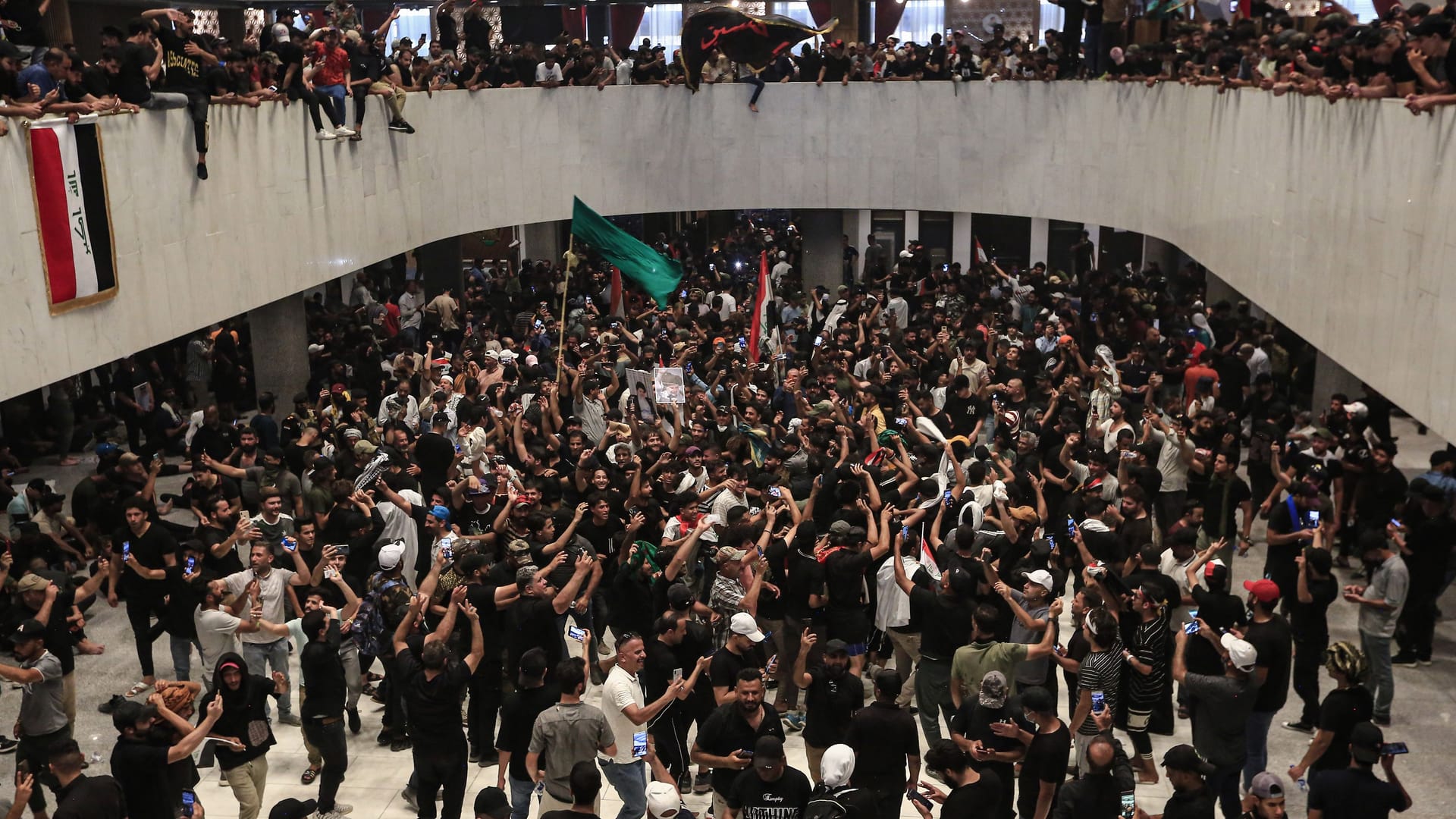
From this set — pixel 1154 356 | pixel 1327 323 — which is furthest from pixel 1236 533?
pixel 1154 356

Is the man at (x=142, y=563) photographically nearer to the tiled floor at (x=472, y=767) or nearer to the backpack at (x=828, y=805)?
the tiled floor at (x=472, y=767)

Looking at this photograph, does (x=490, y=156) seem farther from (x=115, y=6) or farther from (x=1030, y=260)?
(x=1030, y=260)

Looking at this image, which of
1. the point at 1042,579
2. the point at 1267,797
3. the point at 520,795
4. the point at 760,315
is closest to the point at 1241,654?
the point at 1042,579

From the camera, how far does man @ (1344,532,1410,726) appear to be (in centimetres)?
933

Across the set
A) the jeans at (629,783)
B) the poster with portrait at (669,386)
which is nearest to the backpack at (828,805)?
the jeans at (629,783)

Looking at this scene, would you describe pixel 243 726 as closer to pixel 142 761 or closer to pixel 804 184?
pixel 142 761

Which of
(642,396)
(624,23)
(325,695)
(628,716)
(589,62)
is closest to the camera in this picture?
(628,716)

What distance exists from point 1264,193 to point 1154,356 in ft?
7.84

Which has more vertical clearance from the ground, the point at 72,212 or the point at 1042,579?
the point at 72,212

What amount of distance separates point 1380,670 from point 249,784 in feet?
24.8

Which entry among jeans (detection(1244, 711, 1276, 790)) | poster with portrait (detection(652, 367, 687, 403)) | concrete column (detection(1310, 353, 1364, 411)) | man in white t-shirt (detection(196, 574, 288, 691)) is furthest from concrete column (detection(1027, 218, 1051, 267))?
man in white t-shirt (detection(196, 574, 288, 691))

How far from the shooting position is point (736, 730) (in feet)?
24.5

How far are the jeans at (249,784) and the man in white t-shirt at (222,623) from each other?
1.01 meters

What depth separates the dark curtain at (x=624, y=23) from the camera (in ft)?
115
